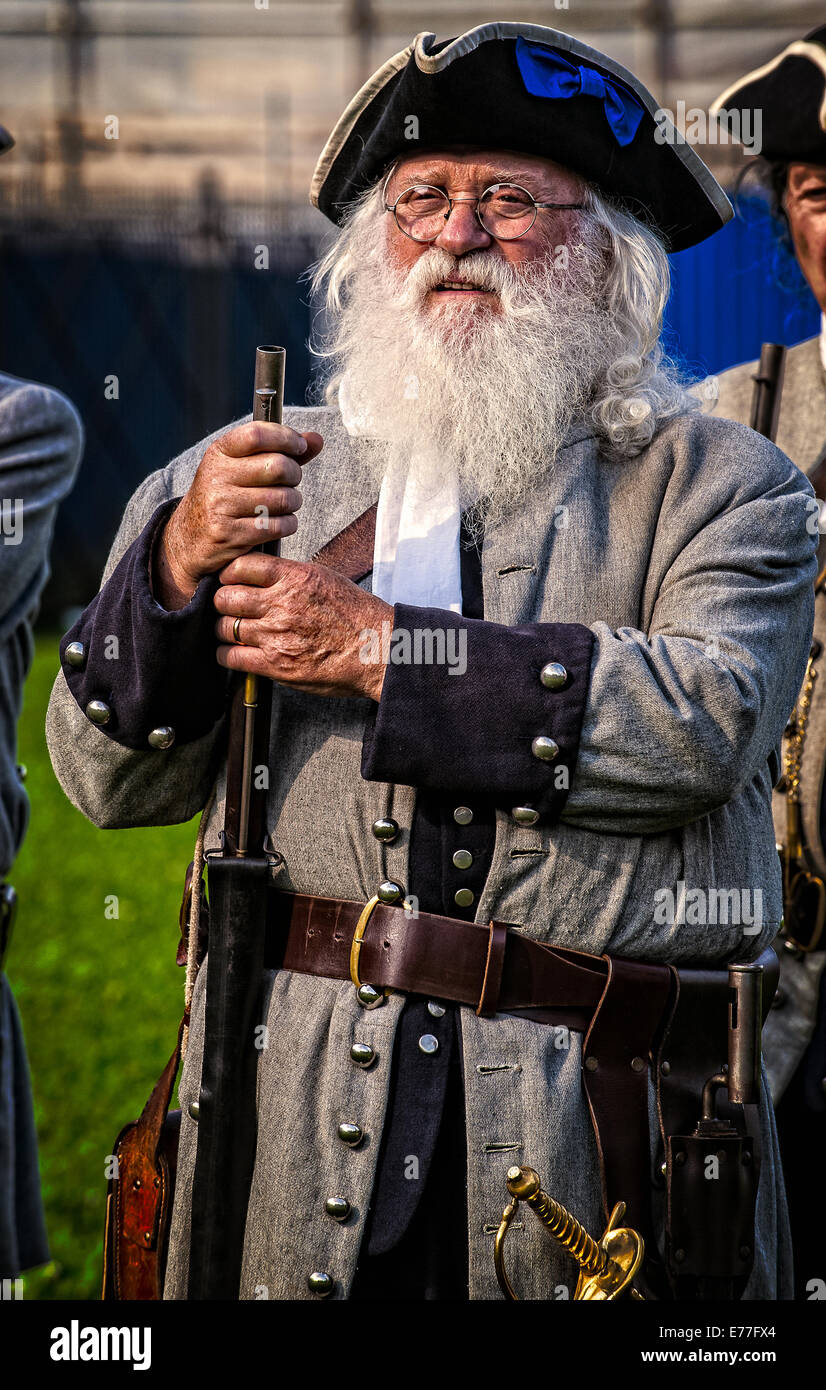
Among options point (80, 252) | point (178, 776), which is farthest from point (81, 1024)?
point (80, 252)

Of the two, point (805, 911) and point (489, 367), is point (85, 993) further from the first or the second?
point (489, 367)

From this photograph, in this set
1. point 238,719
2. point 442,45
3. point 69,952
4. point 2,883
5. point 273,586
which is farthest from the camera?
point 69,952

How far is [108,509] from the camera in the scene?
64.3 ft

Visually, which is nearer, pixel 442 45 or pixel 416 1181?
pixel 416 1181

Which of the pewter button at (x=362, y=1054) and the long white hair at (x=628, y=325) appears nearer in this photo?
the pewter button at (x=362, y=1054)

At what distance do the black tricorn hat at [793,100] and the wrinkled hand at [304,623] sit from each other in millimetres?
2273

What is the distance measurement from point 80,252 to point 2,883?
17469 mm

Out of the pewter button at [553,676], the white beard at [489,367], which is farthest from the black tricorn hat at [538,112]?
the pewter button at [553,676]

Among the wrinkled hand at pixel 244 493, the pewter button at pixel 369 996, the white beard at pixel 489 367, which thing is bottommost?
the pewter button at pixel 369 996

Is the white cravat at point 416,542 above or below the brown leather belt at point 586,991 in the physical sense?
above

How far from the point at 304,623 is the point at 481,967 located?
0.64 meters

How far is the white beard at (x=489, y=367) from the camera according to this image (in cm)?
273

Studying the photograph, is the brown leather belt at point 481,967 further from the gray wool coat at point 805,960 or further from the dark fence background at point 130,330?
the dark fence background at point 130,330

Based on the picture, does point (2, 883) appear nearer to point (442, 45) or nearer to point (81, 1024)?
point (442, 45)
